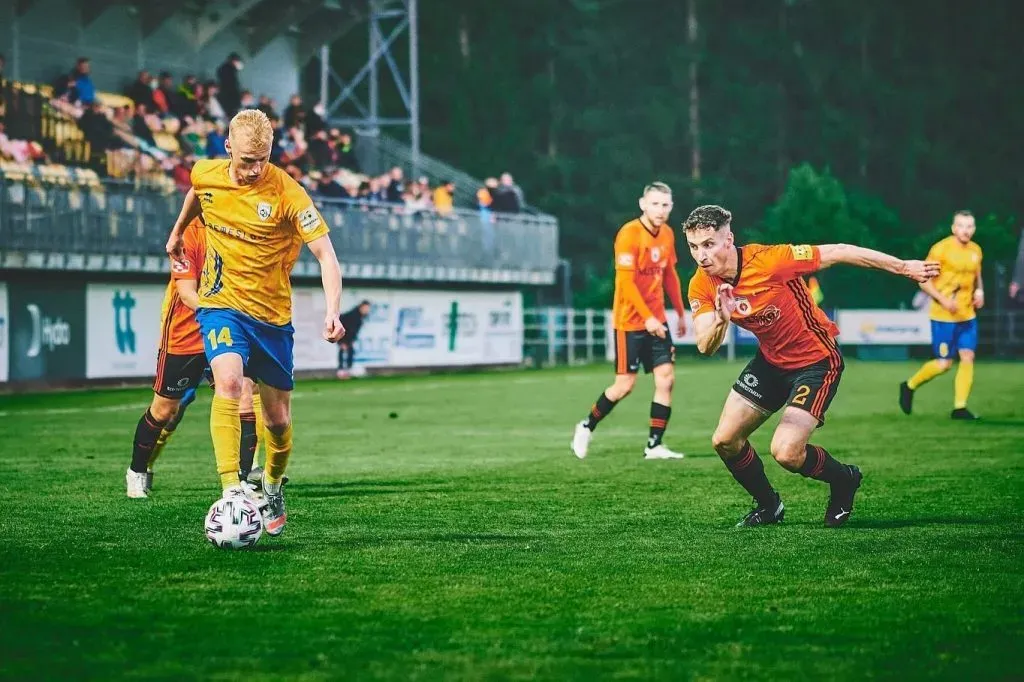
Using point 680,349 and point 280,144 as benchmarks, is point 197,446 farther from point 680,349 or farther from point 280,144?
point 680,349

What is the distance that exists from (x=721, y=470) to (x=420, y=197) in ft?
87.2

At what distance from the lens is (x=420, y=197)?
129 ft

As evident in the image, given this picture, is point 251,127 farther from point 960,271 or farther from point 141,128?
point 141,128

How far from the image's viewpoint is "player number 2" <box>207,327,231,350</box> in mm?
8727

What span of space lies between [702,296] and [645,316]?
18.5 ft

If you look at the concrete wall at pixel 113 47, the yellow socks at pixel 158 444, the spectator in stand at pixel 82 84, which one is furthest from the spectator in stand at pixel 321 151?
the yellow socks at pixel 158 444

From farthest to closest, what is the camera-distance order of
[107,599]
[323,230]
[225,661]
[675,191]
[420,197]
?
[675,191] → [420,197] → [323,230] → [107,599] → [225,661]

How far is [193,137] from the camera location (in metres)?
32.4

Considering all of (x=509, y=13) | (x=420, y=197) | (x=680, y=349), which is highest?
(x=509, y=13)

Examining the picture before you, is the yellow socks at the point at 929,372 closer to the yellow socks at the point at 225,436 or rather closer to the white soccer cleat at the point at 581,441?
the white soccer cleat at the point at 581,441

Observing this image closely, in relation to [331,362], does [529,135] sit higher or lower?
higher

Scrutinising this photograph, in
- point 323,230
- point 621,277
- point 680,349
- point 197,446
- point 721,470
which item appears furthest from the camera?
point 680,349

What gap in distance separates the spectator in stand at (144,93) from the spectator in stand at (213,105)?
1262 mm

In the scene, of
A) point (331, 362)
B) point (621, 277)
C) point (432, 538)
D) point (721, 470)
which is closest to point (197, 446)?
point (621, 277)
